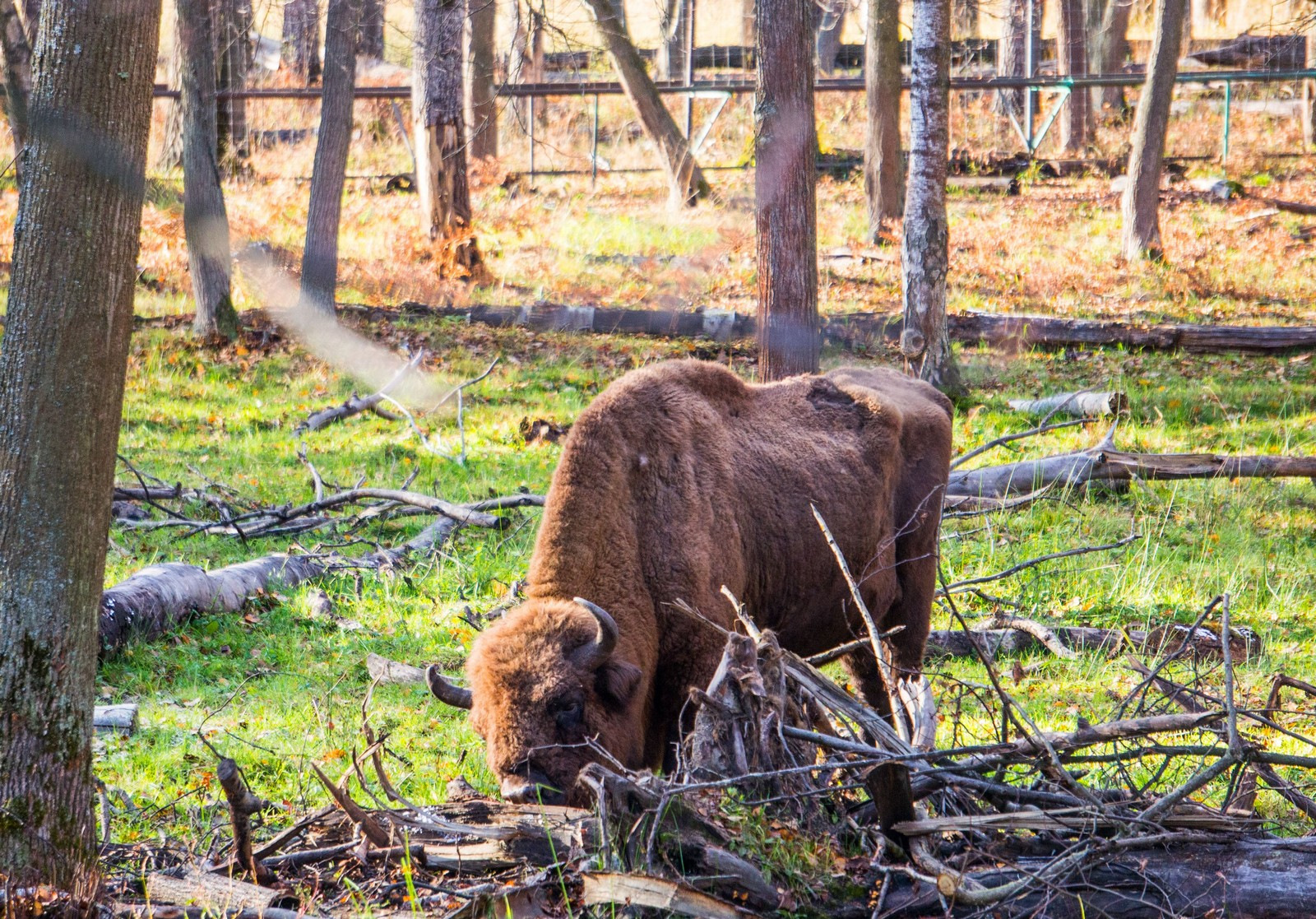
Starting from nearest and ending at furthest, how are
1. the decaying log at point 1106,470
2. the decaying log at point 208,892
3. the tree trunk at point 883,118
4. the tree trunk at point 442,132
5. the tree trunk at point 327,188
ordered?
the decaying log at point 208,892, the decaying log at point 1106,470, the tree trunk at point 327,188, the tree trunk at point 442,132, the tree trunk at point 883,118

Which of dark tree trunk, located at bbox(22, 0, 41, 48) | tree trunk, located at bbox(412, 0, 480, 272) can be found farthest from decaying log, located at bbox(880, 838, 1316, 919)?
tree trunk, located at bbox(412, 0, 480, 272)

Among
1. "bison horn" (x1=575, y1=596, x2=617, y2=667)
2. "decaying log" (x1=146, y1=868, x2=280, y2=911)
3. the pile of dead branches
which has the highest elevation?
"bison horn" (x1=575, y1=596, x2=617, y2=667)

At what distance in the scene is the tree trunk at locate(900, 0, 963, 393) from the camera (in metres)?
12.5

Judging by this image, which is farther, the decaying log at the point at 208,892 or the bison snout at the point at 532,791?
the bison snout at the point at 532,791

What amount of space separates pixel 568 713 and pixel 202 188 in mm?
14187

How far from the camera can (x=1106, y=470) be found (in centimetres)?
1072

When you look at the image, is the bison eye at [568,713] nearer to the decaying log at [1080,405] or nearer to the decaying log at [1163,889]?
the decaying log at [1163,889]

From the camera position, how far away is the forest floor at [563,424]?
704cm

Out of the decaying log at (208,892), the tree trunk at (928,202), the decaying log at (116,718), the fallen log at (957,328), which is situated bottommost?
the decaying log at (116,718)

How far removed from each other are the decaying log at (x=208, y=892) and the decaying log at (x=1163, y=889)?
2029mm

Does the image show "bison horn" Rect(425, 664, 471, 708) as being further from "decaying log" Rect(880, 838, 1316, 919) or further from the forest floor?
"decaying log" Rect(880, 838, 1316, 919)

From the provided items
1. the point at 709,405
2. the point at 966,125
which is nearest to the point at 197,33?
the point at 709,405

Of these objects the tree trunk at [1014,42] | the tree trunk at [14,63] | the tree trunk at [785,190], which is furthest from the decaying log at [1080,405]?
the tree trunk at [1014,42]

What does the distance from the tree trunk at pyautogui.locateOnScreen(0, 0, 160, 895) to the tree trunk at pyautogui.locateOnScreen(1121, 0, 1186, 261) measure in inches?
709
